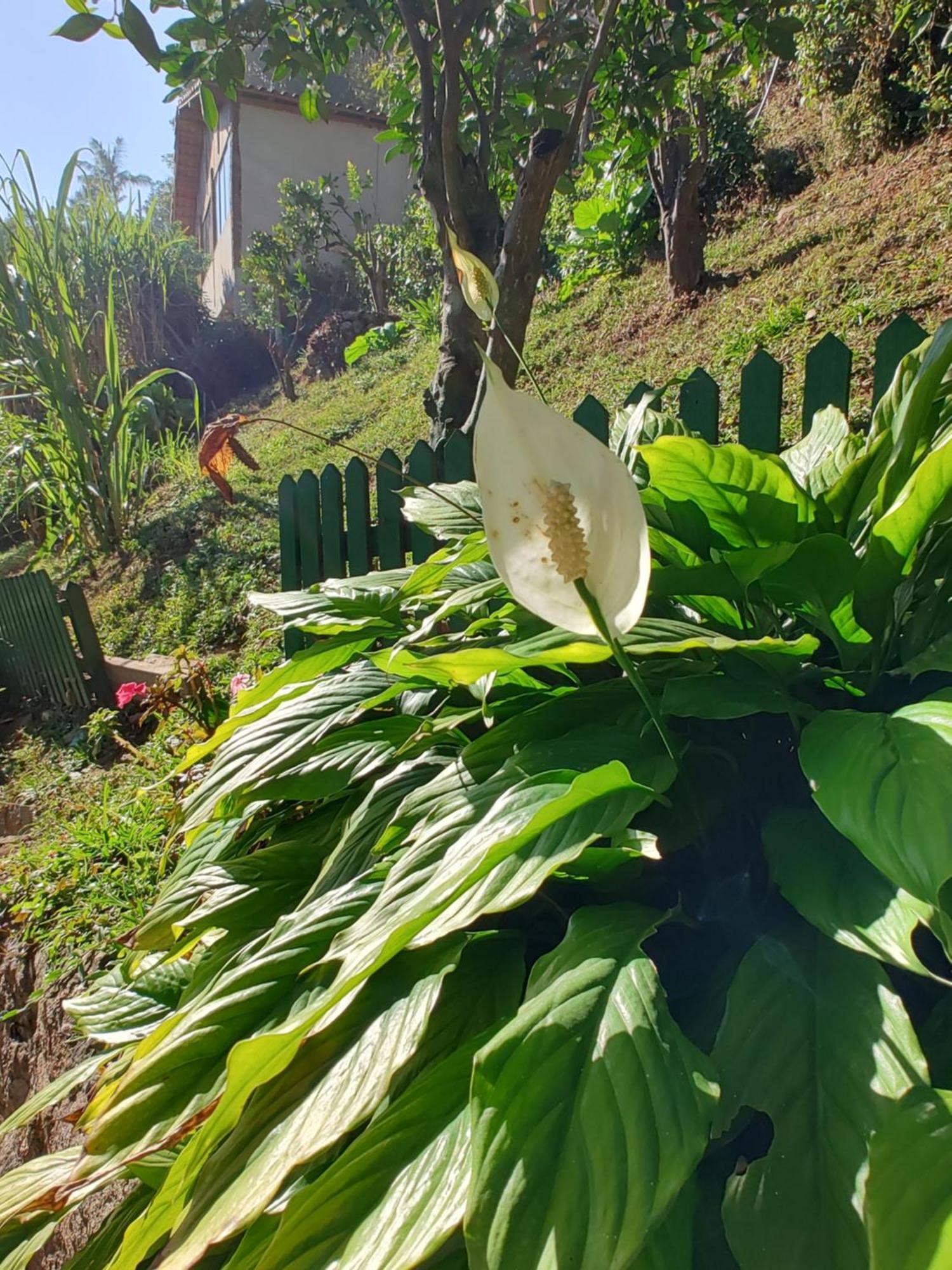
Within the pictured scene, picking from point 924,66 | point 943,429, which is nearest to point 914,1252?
point 943,429

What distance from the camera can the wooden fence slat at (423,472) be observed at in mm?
2760

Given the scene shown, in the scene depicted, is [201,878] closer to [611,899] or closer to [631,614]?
[611,899]

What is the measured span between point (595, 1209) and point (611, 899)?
0.41 m

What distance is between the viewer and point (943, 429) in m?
1.12

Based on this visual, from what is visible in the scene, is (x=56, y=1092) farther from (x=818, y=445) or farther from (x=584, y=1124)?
(x=818, y=445)

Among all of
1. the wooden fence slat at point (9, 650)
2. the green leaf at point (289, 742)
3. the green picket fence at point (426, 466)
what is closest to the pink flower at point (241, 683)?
the green picket fence at point (426, 466)

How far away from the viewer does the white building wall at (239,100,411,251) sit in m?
14.6

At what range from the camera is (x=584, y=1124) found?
2.00ft

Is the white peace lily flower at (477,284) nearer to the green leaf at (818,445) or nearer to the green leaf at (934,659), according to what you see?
the green leaf at (934,659)

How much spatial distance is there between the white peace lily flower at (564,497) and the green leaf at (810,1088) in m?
0.38

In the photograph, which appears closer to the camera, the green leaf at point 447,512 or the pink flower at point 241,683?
the green leaf at point 447,512

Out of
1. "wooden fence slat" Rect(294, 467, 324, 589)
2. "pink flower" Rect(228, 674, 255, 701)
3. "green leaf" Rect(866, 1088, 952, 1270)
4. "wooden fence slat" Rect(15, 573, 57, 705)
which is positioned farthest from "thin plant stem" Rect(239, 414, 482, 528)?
"wooden fence slat" Rect(15, 573, 57, 705)

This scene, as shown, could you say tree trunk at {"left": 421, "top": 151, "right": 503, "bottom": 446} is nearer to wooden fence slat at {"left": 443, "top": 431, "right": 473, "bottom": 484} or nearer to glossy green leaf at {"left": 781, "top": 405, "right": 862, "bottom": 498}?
wooden fence slat at {"left": 443, "top": 431, "right": 473, "bottom": 484}

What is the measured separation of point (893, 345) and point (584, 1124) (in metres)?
1.94
